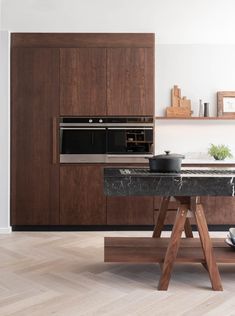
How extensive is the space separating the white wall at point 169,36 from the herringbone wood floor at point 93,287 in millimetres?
1348

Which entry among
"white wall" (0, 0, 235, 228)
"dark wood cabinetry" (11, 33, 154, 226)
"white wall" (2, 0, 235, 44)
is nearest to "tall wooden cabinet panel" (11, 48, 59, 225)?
"dark wood cabinetry" (11, 33, 154, 226)

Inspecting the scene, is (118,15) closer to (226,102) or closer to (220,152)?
(226,102)

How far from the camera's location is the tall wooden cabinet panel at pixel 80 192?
175 inches

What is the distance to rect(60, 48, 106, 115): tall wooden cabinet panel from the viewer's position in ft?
14.5

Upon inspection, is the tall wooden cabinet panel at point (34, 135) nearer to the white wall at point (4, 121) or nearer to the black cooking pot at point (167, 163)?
the white wall at point (4, 121)

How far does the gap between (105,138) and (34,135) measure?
2.78ft

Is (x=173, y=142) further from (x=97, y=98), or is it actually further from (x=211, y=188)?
(x=211, y=188)

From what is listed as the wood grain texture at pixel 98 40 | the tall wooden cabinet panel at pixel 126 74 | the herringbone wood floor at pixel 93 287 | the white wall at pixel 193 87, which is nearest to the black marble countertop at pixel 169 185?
the herringbone wood floor at pixel 93 287

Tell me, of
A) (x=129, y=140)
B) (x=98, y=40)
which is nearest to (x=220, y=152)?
(x=129, y=140)

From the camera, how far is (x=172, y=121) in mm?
5094

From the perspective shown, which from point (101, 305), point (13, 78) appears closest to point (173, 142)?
point (13, 78)

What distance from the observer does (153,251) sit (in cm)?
292

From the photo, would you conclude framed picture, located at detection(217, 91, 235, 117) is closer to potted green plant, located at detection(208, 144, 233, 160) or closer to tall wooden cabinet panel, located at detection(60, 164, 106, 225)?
potted green plant, located at detection(208, 144, 233, 160)

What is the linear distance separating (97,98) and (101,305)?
266cm
